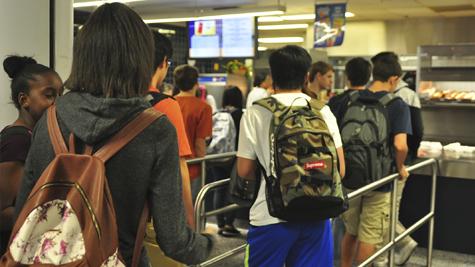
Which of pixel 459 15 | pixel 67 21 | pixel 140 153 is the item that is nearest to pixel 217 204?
pixel 67 21

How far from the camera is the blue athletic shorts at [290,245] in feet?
7.29

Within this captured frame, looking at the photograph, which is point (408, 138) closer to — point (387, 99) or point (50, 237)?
point (387, 99)

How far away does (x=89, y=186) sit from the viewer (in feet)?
3.84

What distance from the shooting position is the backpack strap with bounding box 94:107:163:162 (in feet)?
3.99

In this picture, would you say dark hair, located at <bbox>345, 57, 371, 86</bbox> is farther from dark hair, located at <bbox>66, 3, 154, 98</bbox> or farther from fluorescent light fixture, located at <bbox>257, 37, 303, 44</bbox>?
fluorescent light fixture, located at <bbox>257, 37, 303, 44</bbox>

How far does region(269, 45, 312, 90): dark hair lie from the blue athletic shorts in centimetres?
59

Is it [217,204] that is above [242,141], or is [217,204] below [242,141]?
below

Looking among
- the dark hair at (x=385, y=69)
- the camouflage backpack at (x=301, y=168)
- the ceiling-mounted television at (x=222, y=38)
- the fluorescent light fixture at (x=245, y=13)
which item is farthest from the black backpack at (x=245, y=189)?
the ceiling-mounted television at (x=222, y=38)

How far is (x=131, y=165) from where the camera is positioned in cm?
124

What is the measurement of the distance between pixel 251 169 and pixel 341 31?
591 centimetres

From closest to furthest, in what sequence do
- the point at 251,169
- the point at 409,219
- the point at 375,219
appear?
the point at 251,169 < the point at 375,219 < the point at 409,219

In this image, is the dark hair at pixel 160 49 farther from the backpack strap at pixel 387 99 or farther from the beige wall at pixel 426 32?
the beige wall at pixel 426 32

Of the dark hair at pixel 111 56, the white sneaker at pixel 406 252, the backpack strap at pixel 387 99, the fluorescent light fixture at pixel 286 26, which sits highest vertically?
the fluorescent light fixture at pixel 286 26

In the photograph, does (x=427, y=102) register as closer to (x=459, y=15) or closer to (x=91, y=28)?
(x=459, y=15)
